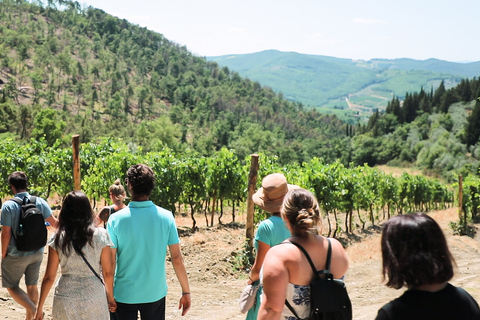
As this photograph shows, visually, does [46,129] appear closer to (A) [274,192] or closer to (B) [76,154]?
(B) [76,154]

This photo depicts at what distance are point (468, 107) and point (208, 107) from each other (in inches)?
2492

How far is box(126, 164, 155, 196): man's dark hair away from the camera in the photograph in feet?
11.0

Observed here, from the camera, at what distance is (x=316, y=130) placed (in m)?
136

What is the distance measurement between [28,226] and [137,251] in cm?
183

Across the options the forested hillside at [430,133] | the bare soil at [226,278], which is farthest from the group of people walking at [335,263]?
the forested hillside at [430,133]

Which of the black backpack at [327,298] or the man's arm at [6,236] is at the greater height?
the black backpack at [327,298]

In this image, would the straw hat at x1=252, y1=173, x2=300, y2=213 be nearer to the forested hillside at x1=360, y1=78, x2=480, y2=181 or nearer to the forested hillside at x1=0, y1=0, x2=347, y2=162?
the forested hillside at x1=0, y1=0, x2=347, y2=162

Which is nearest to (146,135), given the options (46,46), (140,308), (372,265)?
(46,46)

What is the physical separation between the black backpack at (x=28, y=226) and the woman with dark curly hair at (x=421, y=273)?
148 inches

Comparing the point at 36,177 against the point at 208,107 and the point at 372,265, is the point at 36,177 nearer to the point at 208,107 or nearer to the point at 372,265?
the point at 372,265

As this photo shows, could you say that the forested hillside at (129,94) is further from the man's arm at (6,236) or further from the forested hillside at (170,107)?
the man's arm at (6,236)

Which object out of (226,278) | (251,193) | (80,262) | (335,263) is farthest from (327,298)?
(226,278)

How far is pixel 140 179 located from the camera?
3.38m

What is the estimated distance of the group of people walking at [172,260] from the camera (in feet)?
6.37
